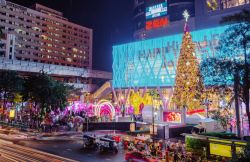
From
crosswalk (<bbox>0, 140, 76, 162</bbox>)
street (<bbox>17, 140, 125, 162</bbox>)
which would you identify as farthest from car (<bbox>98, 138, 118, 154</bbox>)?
crosswalk (<bbox>0, 140, 76, 162</bbox>)

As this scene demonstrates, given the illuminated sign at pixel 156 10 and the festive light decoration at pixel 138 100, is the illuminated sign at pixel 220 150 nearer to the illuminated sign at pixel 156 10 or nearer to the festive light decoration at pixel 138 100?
the festive light decoration at pixel 138 100

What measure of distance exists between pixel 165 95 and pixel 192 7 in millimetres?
33015

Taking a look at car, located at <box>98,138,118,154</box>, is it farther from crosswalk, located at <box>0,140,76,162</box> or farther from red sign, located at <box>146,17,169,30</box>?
red sign, located at <box>146,17,169,30</box>

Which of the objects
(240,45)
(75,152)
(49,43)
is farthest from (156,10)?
(75,152)

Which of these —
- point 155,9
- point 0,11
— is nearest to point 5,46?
point 0,11

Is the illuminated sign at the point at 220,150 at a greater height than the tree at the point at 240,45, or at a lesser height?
lesser

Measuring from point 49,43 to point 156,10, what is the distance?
175 feet

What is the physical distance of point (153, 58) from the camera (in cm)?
7400

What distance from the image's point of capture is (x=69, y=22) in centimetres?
12125

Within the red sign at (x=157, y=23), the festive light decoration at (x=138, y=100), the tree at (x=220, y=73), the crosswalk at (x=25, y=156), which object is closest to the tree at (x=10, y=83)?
the crosswalk at (x=25, y=156)

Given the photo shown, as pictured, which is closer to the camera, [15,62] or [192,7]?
[15,62]

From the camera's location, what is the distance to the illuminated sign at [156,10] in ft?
271

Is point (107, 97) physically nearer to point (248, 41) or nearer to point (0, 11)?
point (0, 11)

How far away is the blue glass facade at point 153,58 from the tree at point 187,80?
2396cm
